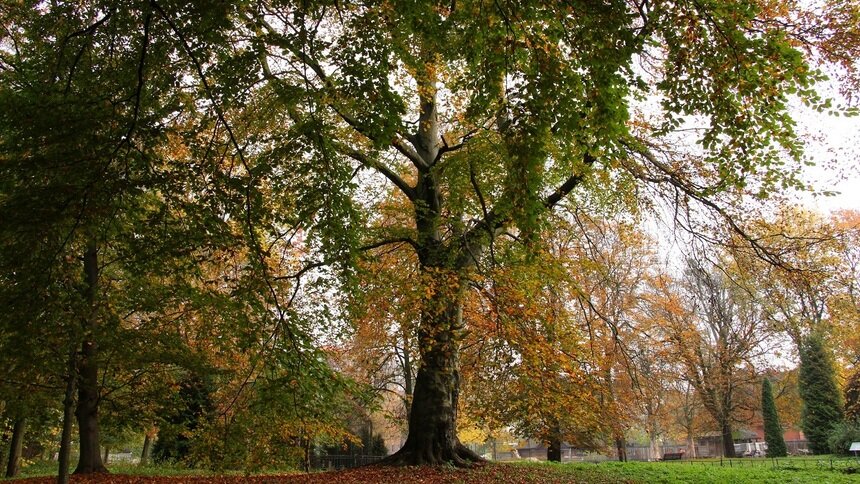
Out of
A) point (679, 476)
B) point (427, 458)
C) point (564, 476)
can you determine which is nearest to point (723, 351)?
point (679, 476)

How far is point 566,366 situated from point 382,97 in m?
6.57

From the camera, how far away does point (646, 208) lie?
1207cm

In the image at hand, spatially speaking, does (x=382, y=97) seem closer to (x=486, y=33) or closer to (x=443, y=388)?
(x=486, y=33)

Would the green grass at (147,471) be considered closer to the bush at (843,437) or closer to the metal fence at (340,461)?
the metal fence at (340,461)

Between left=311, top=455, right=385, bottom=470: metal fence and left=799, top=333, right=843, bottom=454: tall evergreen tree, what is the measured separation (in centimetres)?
2117

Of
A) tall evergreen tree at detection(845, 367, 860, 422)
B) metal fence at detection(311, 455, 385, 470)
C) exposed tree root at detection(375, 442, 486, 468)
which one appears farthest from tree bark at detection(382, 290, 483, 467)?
tall evergreen tree at detection(845, 367, 860, 422)

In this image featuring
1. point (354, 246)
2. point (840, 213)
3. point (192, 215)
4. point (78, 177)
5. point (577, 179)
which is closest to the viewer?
point (78, 177)

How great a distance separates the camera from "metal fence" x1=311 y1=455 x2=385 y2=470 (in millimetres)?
22539

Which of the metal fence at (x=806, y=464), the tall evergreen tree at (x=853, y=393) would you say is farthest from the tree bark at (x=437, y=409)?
the tall evergreen tree at (x=853, y=393)

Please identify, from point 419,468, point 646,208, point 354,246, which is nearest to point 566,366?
point 419,468

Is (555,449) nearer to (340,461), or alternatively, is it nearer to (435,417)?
(340,461)

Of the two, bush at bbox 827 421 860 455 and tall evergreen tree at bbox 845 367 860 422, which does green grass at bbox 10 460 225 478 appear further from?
tall evergreen tree at bbox 845 367 860 422

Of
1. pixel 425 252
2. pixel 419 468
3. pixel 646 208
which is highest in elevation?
pixel 646 208

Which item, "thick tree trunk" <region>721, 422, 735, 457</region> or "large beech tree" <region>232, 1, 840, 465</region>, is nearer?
"large beech tree" <region>232, 1, 840, 465</region>
